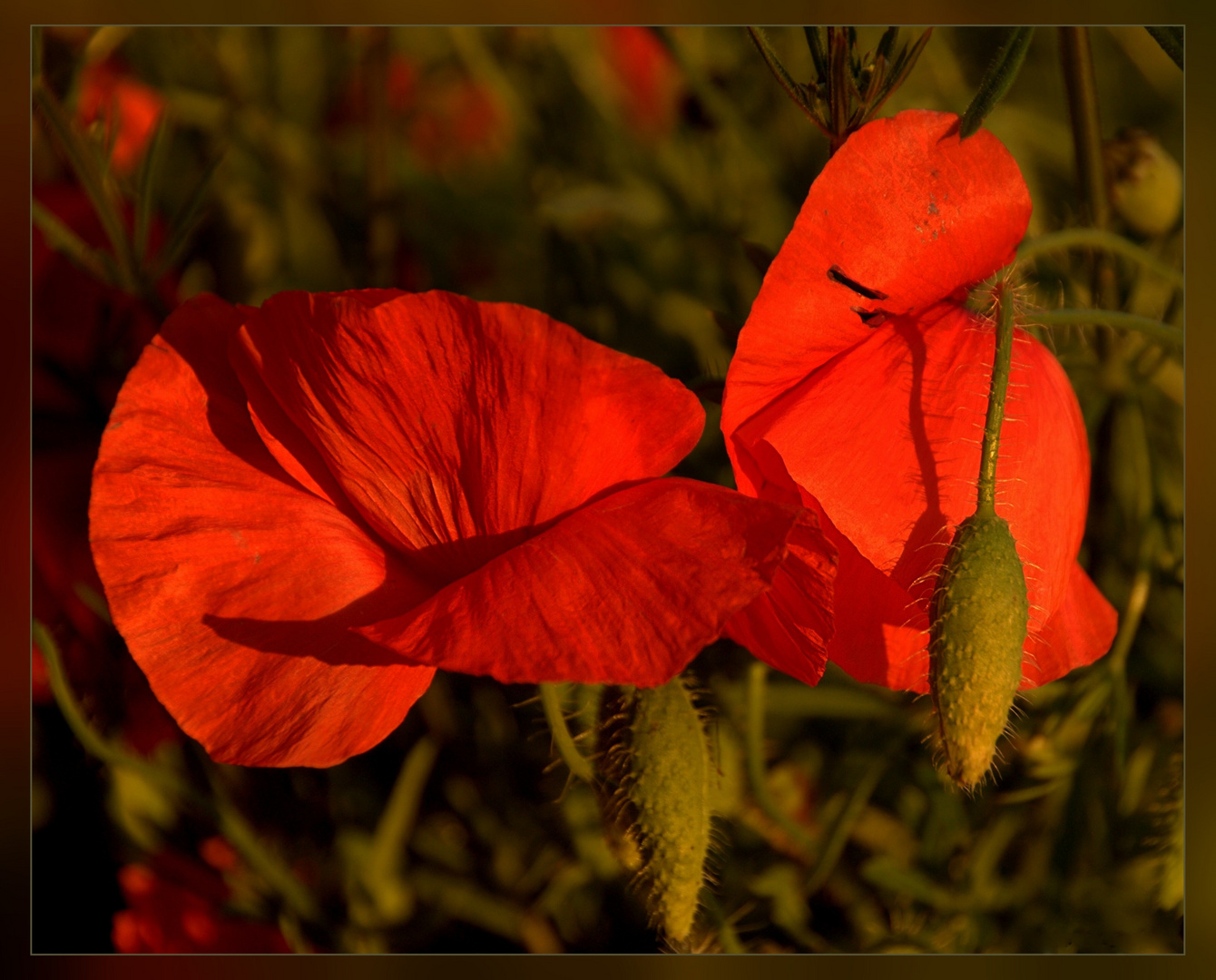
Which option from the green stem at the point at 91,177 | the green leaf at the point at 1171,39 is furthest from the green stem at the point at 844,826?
the green stem at the point at 91,177

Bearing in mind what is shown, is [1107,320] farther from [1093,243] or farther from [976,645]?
[976,645]

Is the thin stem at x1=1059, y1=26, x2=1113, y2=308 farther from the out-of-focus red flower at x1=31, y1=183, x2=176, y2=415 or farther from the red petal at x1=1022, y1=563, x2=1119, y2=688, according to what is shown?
the out-of-focus red flower at x1=31, y1=183, x2=176, y2=415

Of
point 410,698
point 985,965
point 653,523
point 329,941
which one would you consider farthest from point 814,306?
point 329,941

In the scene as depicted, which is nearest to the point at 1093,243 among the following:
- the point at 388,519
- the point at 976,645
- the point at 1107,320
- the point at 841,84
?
the point at 1107,320

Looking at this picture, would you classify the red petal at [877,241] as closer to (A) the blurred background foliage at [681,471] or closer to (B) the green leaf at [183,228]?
(A) the blurred background foliage at [681,471]

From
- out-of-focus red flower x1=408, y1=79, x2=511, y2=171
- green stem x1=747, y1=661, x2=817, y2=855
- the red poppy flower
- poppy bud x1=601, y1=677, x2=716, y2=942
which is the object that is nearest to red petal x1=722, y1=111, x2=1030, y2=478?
the red poppy flower
